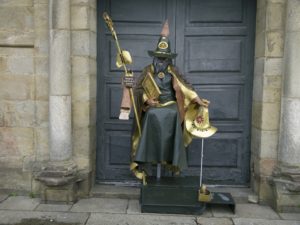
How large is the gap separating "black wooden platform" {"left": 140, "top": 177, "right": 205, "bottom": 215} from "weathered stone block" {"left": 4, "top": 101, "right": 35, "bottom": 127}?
1.76 m

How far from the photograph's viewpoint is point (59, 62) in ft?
16.0

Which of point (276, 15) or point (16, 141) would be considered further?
point (16, 141)

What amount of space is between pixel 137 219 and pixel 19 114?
206 centimetres

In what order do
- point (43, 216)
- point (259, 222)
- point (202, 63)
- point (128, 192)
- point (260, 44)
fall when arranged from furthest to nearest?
point (202, 63) → point (128, 192) → point (260, 44) → point (43, 216) → point (259, 222)

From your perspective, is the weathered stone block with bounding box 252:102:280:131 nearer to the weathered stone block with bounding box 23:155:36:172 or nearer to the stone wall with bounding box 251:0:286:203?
the stone wall with bounding box 251:0:286:203

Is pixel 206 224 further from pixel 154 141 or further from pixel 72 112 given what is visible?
pixel 72 112

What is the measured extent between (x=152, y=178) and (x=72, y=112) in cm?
131

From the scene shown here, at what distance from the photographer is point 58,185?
192 inches

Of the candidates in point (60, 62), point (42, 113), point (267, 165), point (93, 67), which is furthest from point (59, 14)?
point (267, 165)

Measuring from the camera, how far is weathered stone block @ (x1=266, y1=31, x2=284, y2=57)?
4848 mm

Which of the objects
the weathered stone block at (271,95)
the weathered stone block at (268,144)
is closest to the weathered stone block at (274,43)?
the weathered stone block at (271,95)

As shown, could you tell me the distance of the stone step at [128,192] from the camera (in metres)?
5.19

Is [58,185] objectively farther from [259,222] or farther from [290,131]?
[290,131]

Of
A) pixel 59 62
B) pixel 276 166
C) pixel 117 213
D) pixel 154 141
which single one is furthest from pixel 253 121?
pixel 59 62
